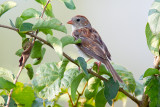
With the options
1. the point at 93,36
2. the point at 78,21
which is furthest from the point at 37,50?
the point at 78,21

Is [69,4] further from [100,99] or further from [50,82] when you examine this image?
[100,99]

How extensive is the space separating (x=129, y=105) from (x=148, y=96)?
4.07ft

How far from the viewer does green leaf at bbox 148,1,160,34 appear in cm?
154

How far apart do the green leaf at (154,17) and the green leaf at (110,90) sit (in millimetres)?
403

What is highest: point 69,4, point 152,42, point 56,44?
point 69,4

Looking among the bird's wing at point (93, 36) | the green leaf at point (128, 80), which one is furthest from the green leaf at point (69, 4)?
the bird's wing at point (93, 36)

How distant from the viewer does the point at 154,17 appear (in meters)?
1.57

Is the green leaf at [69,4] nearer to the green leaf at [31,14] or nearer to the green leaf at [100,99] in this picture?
the green leaf at [31,14]

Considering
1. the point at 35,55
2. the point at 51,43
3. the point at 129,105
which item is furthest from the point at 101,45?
the point at 51,43

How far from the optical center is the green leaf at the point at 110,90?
171cm

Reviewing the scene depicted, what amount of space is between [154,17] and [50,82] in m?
0.76

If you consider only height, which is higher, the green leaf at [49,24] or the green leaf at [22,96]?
the green leaf at [49,24]

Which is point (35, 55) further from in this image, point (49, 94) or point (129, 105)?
point (129, 105)

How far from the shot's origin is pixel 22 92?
2.01 m
